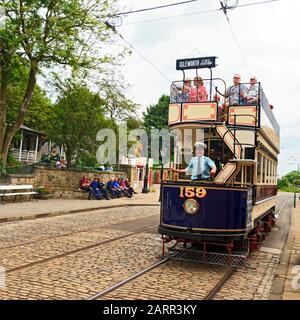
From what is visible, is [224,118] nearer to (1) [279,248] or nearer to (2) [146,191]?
(1) [279,248]

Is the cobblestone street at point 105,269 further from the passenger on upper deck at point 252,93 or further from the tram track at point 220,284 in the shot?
the passenger on upper deck at point 252,93

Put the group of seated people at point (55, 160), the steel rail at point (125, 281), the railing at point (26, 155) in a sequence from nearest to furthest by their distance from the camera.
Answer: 1. the steel rail at point (125, 281)
2. the group of seated people at point (55, 160)
3. the railing at point (26, 155)

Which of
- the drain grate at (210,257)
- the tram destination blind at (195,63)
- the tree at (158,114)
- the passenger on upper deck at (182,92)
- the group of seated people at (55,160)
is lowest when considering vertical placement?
the drain grate at (210,257)

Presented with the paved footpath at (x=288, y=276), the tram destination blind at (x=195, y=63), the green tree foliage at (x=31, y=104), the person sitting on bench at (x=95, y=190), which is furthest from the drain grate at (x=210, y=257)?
the green tree foliage at (x=31, y=104)

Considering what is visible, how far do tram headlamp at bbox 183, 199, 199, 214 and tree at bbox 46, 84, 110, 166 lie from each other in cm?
1766

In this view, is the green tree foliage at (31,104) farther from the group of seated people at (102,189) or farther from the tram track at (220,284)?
the tram track at (220,284)

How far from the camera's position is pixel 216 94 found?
991 centimetres

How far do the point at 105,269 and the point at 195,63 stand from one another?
20.8 ft

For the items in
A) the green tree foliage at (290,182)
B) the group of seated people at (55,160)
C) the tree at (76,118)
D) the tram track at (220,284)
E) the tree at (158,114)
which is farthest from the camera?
the green tree foliage at (290,182)

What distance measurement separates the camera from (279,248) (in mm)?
11258

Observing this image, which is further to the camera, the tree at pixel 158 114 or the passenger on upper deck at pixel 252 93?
the tree at pixel 158 114

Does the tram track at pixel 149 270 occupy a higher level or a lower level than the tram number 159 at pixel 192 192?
lower

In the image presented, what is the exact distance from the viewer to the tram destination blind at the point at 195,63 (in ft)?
34.6

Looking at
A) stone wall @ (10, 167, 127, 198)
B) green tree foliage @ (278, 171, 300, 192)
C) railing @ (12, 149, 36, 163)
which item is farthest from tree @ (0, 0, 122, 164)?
green tree foliage @ (278, 171, 300, 192)
